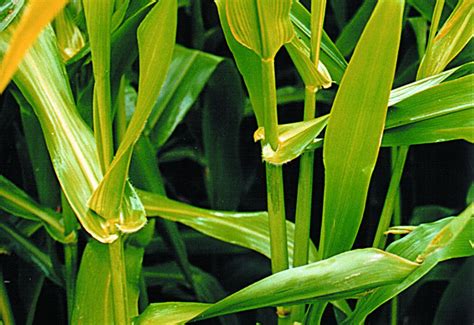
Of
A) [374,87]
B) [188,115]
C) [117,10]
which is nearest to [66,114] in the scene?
[117,10]

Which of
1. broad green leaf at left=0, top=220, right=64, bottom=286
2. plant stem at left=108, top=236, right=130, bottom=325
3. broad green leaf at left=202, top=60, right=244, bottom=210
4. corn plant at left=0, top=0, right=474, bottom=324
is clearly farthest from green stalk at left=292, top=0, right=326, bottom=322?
broad green leaf at left=202, top=60, right=244, bottom=210

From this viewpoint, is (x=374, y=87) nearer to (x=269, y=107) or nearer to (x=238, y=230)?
(x=269, y=107)

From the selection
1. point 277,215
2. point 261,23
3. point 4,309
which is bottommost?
point 4,309

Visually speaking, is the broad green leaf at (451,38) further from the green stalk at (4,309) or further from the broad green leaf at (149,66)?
the green stalk at (4,309)

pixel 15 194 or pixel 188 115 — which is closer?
pixel 15 194

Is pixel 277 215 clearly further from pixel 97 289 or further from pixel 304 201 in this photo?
pixel 97 289

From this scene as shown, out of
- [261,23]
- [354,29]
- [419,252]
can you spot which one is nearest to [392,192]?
[419,252]

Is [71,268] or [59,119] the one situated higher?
[59,119]

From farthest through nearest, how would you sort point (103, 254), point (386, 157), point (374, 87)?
point (386, 157) → point (103, 254) → point (374, 87)
